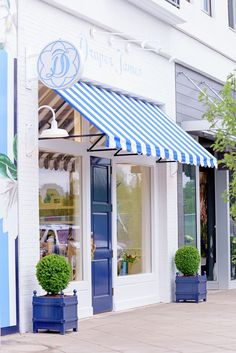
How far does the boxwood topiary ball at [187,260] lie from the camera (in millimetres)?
15492

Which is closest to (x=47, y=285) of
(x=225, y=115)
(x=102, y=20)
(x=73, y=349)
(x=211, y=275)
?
(x=73, y=349)

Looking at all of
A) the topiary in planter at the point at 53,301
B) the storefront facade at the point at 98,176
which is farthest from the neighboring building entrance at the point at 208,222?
the topiary in planter at the point at 53,301

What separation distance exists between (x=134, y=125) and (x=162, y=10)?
10.1 ft

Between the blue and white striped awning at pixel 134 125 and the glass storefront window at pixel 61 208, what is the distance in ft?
3.30

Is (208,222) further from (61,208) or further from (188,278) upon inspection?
(61,208)

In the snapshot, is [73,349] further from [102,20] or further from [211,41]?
[211,41]

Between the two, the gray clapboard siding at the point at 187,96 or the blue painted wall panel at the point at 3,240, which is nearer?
the blue painted wall panel at the point at 3,240

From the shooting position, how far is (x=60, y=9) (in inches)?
500

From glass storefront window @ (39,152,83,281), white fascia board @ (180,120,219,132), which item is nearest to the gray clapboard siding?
white fascia board @ (180,120,219,132)

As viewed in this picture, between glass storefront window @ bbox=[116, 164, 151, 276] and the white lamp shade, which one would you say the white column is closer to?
glass storefront window @ bbox=[116, 164, 151, 276]

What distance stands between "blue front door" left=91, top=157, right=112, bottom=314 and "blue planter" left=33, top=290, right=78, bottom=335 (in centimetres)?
230

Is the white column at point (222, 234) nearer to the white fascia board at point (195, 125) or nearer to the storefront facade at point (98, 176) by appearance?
the white fascia board at point (195, 125)

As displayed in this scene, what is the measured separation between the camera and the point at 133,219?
15406 mm

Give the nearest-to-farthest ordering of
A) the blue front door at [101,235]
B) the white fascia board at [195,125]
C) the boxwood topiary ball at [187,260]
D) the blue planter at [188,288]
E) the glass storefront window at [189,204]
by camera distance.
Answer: the blue front door at [101,235]
the boxwood topiary ball at [187,260]
the blue planter at [188,288]
the white fascia board at [195,125]
the glass storefront window at [189,204]
